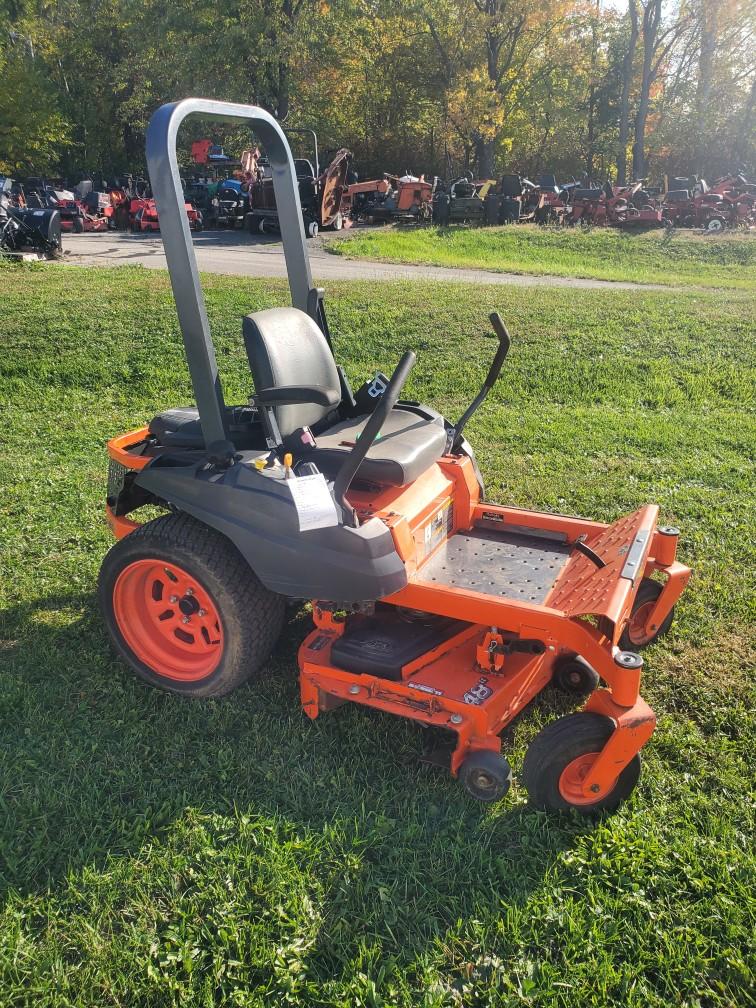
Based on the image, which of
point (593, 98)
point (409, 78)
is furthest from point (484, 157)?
point (593, 98)

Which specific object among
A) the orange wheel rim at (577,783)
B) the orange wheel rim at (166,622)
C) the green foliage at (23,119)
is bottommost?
the orange wheel rim at (577,783)

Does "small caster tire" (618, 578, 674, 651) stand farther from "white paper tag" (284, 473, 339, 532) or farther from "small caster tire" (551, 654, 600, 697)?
"white paper tag" (284, 473, 339, 532)

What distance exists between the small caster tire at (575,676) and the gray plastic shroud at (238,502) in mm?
877

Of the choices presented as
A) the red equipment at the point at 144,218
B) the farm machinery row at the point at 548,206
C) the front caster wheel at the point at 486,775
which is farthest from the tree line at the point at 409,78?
the front caster wheel at the point at 486,775

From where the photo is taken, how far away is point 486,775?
2.57 metres

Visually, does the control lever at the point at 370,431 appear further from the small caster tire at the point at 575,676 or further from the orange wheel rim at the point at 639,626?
the orange wheel rim at the point at 639,626

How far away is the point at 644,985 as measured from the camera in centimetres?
209

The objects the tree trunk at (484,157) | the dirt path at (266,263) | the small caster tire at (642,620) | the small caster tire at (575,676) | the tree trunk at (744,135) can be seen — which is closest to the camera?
the small caster tire at (575,676)

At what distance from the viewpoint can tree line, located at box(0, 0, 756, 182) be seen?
24812 mm

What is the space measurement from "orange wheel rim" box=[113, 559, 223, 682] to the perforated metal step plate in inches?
36.0

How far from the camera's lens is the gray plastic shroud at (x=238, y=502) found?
8.77 ft

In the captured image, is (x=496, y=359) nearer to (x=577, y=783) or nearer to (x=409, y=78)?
(x=577, y=783)

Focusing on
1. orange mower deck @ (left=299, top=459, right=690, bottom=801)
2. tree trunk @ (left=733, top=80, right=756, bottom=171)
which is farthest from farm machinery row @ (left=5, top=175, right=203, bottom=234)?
tree trunk @ (left=733, top=80, right=756, bottom=171)

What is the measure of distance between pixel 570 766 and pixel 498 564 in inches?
37.8
